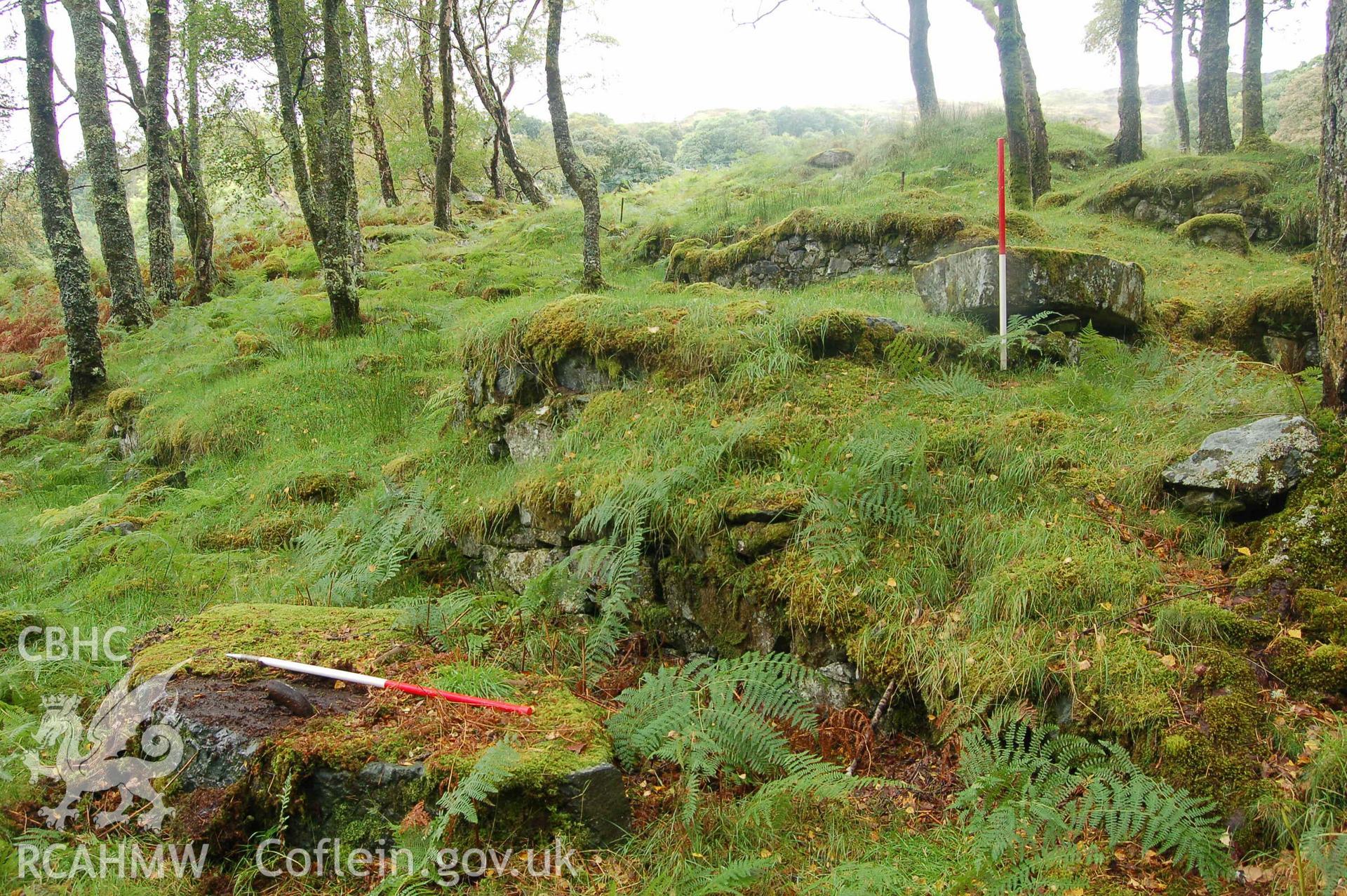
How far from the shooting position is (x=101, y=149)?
11.4 meters

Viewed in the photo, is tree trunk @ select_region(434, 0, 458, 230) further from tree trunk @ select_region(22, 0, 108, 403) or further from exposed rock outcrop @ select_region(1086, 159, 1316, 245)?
exposed rock outcrop @ select_region(1086, 159, 1316, 245)

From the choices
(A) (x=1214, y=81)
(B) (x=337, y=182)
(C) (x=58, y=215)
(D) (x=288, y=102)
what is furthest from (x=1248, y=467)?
(C) (x=58, y=215)

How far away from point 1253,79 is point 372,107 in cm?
1795

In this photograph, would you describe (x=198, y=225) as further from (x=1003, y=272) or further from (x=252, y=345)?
(x=1003, y=272)

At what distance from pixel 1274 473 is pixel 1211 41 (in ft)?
45.5

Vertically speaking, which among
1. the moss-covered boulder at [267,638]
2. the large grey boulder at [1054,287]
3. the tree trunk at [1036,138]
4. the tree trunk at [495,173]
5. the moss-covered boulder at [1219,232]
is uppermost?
the tree trunk at [495,173]

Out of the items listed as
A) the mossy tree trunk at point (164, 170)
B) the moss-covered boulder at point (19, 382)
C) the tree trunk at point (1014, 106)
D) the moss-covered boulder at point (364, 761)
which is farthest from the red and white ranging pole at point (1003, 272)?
the moss-covered boulder at point (19, 382)

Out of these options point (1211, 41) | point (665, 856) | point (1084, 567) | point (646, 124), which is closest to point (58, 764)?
point (665, 856)

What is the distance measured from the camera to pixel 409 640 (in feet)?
12.9

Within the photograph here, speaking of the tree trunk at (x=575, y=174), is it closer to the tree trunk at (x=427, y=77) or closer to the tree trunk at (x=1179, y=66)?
the tree trunk at (x=427, y=77)

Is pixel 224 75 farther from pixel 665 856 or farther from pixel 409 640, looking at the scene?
pixel 665 856

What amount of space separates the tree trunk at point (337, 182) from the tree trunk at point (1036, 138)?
10.4 meters

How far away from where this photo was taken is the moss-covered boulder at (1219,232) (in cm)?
1011

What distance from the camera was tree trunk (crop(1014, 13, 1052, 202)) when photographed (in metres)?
12.8
